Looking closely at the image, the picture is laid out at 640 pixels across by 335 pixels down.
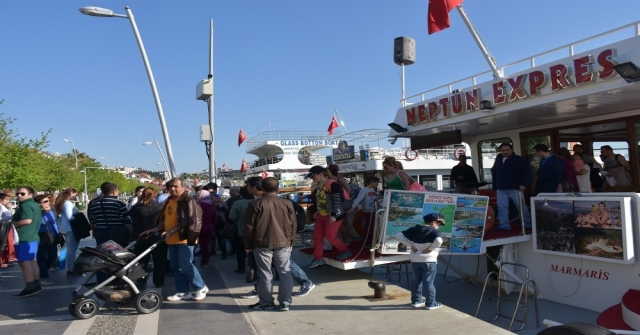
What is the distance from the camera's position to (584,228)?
21.6 feet

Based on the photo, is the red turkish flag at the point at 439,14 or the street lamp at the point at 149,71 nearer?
the red turkish flag at the point at 439,14

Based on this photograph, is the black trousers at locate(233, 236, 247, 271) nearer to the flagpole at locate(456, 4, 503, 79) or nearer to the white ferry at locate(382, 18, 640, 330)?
the white ferry at locate(382, 18, 640, 330)

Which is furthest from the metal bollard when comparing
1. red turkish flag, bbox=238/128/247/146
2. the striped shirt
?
red turkish flag, bbox=238/128/247/146

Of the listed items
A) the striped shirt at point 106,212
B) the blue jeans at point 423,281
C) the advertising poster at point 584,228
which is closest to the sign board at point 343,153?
the advertising poster at point 584,228

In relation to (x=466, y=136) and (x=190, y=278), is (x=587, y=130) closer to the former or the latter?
(x=466, y=136)

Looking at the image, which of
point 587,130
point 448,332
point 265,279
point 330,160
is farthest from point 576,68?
point 330,160

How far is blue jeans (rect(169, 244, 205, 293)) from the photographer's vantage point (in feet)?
19.2

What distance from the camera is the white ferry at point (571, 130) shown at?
621 cm

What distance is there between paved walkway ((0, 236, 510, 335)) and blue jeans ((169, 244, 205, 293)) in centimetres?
21

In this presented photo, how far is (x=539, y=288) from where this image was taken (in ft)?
25.3

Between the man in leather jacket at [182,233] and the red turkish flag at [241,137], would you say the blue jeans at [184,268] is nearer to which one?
the man in leather jacket at [182,233]

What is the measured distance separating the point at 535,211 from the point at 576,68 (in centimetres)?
217

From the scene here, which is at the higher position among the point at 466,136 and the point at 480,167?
the point at 466,136

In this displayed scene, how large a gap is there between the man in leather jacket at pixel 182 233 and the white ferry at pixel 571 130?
4.50m
